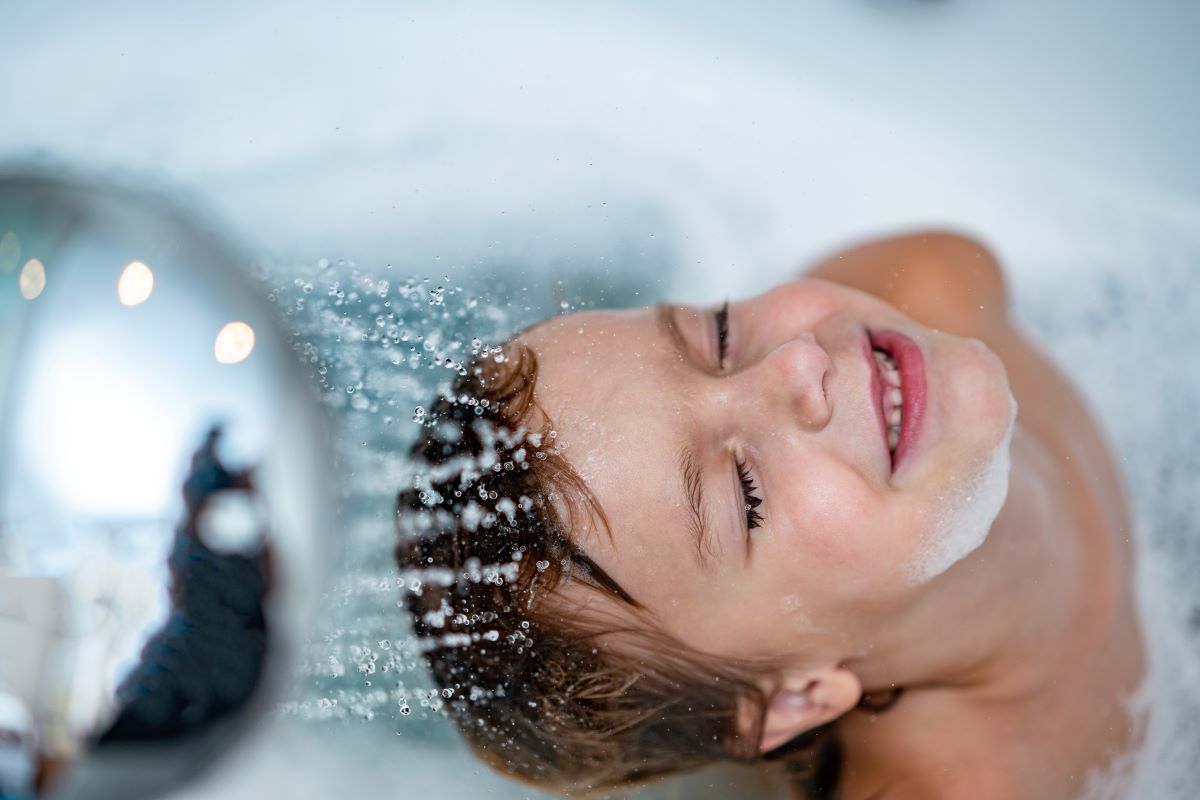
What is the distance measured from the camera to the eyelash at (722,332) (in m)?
0.69

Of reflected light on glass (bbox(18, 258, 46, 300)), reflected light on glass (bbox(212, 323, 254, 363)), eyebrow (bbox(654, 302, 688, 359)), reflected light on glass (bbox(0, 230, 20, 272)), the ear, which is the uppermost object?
eyebrow (bbox(654, 302, 688, 359))

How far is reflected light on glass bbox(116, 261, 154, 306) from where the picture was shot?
1.92 ft

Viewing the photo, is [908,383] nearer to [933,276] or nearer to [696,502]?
[696,502]

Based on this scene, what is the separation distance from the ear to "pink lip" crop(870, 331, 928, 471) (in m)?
0.18

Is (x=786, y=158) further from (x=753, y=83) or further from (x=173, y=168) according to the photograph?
(x=173, y=168)

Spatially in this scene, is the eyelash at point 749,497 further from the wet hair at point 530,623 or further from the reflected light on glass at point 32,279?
the reflected light on glass at point 32,279

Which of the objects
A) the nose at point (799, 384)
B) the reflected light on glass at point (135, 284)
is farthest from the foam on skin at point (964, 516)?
the reflected light on glass at point (135, 284)

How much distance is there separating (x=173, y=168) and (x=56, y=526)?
1.23 feet

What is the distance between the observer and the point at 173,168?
82cm

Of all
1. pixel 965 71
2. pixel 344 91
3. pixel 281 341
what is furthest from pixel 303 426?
pixel 965 71

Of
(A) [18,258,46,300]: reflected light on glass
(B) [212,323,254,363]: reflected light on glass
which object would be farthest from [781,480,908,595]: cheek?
(A) [18,258,46,300]: reflected light on glass

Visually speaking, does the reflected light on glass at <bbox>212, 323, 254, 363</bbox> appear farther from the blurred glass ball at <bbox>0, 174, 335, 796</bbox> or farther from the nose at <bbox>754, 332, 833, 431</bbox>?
the nose at <bbox>754, 332, 833, 431</bbox>

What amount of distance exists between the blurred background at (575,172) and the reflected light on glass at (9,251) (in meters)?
0.17

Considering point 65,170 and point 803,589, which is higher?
point 65,170
